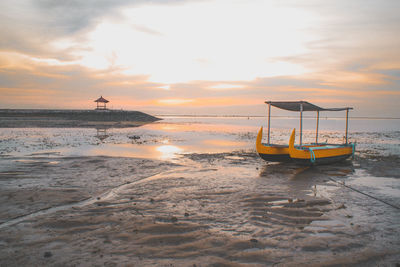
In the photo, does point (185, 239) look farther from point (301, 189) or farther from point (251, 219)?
point (301, 189)

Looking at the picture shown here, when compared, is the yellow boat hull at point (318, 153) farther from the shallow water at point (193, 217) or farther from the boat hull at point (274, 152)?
the shallow water at point (193, 217)

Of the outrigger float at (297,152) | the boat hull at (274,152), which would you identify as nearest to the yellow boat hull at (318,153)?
the outrigger float at (297,152)

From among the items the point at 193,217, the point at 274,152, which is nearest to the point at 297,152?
the point at 274,152

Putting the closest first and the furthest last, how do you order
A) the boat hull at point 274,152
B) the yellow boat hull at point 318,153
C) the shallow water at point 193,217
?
the shallow water at point 193,217 → the yellow boat hull at point 318,153 → the boat hull at point 274,152

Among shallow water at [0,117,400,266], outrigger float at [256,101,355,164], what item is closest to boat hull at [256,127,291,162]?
outrigger float at [256,101,355,164]

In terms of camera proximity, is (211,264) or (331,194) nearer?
(211,264)

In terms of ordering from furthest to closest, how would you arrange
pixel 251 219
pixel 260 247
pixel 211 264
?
pixel 251 219, pixel 260 247, pixel 211 264

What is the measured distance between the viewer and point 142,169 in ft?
44.3

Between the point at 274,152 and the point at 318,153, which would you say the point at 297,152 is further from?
the point at 318,153

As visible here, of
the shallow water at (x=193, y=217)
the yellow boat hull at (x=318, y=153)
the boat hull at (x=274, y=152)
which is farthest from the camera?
the boat hull at (x=274, y=152)

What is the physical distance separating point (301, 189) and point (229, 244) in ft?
18.8

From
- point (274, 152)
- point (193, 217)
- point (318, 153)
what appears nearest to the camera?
point (193, 217)

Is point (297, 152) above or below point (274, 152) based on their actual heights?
above

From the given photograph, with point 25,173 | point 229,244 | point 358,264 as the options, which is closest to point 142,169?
point 25,173
